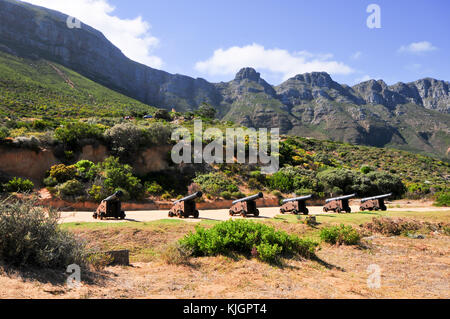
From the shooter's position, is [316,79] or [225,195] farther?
[316,79]

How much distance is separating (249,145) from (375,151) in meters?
37.7

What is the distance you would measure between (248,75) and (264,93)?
70.5ft

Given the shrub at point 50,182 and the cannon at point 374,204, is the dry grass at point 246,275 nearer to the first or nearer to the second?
the cannon at point 374,204

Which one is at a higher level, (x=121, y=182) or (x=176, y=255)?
(x=121, y=182)

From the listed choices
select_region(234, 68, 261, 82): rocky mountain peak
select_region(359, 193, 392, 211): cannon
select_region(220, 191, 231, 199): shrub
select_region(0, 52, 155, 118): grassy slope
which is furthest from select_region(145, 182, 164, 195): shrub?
select_region(234, 68, 261, 82): rocky mountain peak

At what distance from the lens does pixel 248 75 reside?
497 ft

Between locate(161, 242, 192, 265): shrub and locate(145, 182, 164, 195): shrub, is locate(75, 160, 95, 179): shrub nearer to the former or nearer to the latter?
locate(145, 182, 164, 195): shrub

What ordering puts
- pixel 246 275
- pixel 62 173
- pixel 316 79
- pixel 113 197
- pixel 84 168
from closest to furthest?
pixel 246 275, pixel 113 197, pixel 62 173, pixel 84 168, pixel 316 79

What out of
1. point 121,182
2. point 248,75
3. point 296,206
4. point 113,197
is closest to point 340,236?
point 296,206

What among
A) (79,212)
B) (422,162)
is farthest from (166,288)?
(422,162)

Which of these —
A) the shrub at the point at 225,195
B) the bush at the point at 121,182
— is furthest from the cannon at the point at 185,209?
the shrub at the point at 225,195

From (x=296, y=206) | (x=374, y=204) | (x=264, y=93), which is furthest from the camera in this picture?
(x=264, y=93)

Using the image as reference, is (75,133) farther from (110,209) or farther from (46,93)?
(46,93)
